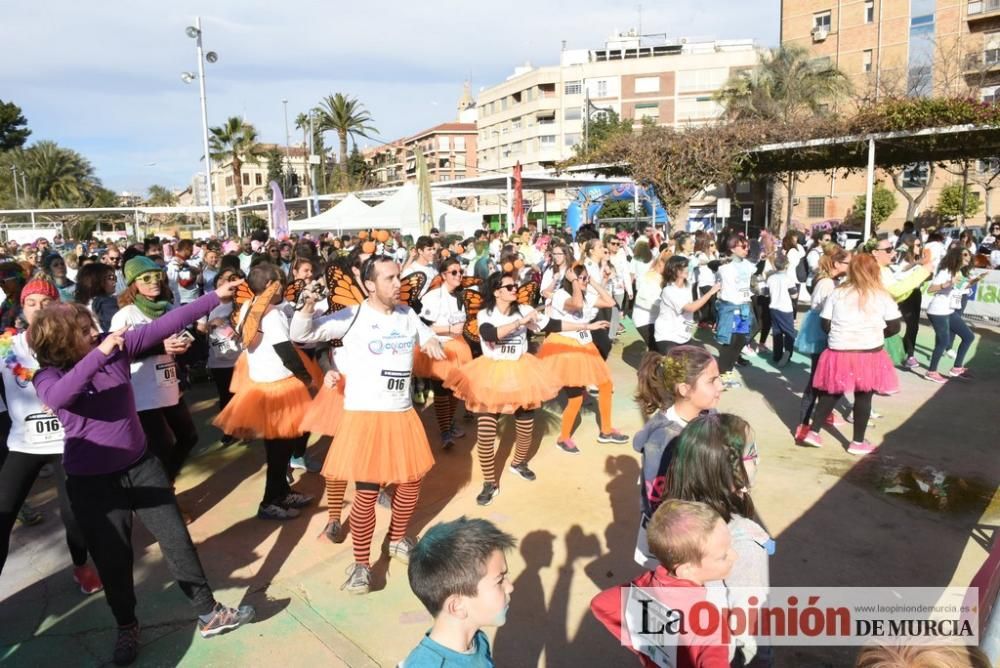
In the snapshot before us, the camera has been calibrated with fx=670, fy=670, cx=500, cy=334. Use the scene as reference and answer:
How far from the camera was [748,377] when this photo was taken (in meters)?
8.83

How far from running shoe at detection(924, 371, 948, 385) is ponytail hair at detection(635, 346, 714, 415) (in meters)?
6.81

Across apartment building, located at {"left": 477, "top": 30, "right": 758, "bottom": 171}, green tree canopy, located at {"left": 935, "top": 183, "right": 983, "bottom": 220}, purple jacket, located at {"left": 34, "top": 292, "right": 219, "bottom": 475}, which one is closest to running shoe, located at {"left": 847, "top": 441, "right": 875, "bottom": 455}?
purple jacket, located at {"left": 34, "top": 292, "right": 219, "bottom": 475}

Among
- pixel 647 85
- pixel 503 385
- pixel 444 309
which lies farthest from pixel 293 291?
pixel 647 85

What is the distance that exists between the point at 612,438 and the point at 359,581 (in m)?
3.20

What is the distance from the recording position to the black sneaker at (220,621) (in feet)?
11.1

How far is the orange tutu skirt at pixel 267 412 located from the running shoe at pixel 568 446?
2486mm

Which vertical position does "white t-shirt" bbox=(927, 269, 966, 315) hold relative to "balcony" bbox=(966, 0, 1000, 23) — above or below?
below

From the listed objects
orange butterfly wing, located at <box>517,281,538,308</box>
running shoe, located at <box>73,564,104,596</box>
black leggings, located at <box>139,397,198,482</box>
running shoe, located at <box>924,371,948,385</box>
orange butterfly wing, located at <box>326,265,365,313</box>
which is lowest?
running shoe, located at <box>73,564,104,596</box>

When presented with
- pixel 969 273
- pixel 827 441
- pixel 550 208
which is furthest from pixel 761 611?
pixel 550 208

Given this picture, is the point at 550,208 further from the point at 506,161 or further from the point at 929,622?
the point at 929,622

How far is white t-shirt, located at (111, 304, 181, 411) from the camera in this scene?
14.2ft

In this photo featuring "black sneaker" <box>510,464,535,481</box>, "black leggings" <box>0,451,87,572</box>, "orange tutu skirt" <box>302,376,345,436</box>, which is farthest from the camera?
"black sneaker" <box>510,464,535,481</box>

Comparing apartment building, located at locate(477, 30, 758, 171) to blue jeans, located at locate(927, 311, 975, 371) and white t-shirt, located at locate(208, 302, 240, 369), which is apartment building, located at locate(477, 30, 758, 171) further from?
white t-shirt, located at locate(208, 302, 240, 369)

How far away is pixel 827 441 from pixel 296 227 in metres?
16.7
